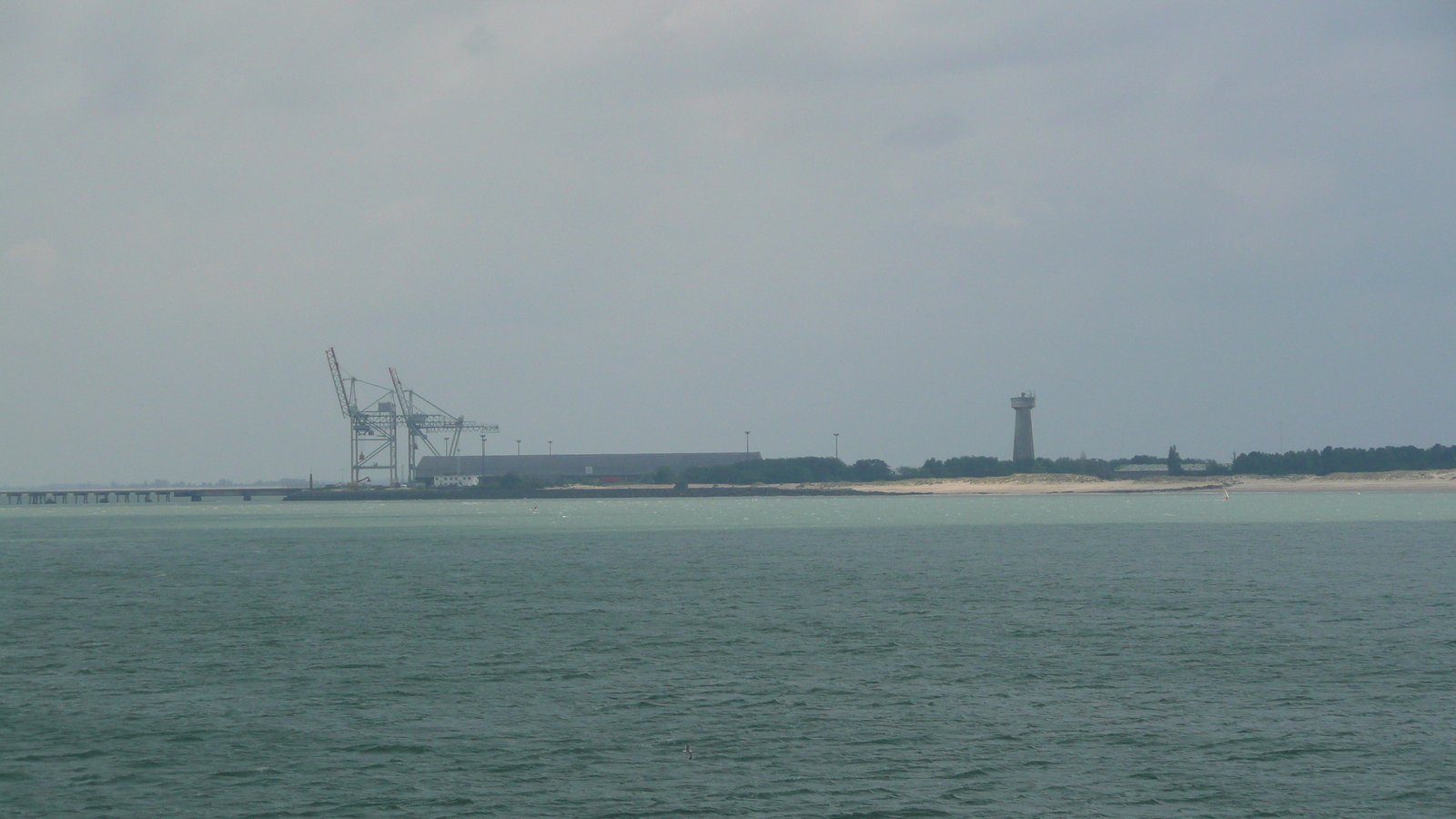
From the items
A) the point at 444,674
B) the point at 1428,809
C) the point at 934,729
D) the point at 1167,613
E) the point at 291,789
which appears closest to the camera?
the point at 1428,809

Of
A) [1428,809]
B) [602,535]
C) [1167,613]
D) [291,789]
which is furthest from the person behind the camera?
[602,535]

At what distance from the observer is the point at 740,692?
2723 cm

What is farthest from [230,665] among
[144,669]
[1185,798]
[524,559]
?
[524,559]

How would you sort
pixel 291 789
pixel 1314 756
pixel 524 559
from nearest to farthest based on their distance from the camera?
1. pixel 291 789
2. pixel 1314 756
3. pixel 524 559

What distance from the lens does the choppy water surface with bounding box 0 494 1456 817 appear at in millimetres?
19375

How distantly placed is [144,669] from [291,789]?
45.0 ft

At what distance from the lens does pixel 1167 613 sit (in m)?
40.7

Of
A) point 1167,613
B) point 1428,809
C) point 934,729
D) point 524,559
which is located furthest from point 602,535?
point 1428,809

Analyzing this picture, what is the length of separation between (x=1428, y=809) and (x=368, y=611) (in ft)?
114

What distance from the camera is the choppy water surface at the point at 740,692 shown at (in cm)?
1938

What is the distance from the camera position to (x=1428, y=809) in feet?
58.7

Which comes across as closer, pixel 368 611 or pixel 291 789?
pixel 291 789

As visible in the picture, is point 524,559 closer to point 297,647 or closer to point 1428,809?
point 297,647

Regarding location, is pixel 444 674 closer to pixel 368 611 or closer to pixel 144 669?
pixel 144 669
